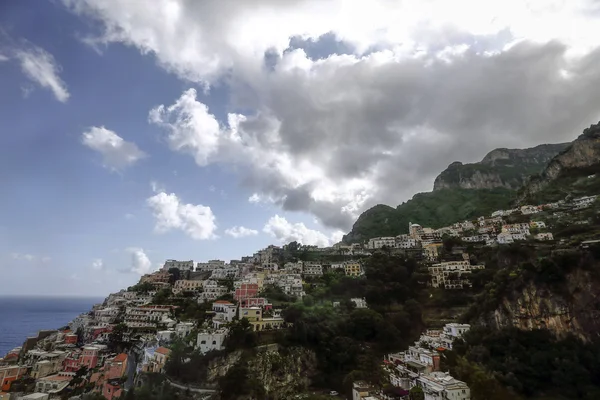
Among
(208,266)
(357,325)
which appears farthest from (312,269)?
(357,325)

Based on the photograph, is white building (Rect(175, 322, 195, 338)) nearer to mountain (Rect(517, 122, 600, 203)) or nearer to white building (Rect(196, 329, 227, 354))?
white building (Rect(196, 329, 227, 354))

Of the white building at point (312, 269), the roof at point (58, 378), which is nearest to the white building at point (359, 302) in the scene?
the white building at point (312, 269)

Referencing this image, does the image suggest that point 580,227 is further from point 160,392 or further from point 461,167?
point 461,167

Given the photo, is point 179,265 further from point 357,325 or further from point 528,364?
point 528,364

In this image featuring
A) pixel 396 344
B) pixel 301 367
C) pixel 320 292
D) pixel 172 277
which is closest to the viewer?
pixel 301 367

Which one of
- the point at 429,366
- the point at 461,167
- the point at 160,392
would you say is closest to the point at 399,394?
the point at 429,366
